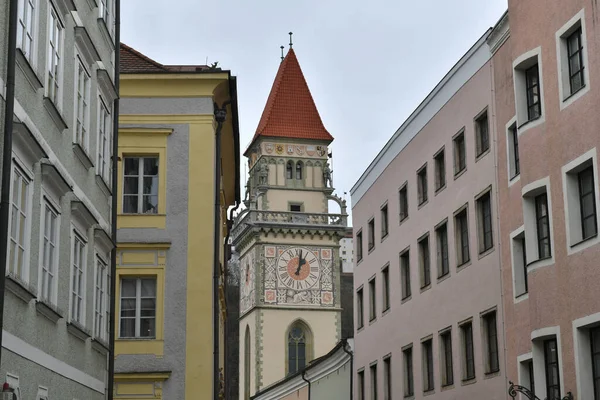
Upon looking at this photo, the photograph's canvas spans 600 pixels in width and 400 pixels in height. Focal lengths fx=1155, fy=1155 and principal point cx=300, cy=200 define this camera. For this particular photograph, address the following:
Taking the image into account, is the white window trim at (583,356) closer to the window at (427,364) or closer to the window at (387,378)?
the window at (427,364)

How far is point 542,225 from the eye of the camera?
20.5m

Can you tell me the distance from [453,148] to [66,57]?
14611mm

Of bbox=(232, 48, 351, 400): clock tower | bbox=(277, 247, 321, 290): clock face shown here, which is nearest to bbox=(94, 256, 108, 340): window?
bbox=(232, 48, 351, 400): clock tower

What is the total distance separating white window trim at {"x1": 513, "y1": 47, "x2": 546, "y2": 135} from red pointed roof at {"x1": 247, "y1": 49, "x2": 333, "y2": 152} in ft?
221

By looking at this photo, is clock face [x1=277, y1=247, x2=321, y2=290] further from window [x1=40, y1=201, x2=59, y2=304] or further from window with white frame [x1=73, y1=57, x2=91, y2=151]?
window [x1=40, y1=201, x2=59, y2=304]

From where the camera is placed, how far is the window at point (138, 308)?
2427 cm

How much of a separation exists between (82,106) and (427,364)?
52.5ft

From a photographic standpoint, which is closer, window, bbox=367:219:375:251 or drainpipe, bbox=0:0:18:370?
drainpipe, bbox=0:0:18:370

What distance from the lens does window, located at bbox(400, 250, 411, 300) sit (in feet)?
108

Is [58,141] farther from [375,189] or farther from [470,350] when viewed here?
[375,189]

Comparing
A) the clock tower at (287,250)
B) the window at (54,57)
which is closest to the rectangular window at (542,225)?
the window at (54,57)

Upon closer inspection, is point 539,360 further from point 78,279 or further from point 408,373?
point 408,373

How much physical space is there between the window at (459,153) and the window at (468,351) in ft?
12.4

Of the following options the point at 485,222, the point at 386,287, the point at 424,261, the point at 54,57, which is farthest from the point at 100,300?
the point at 386,287
